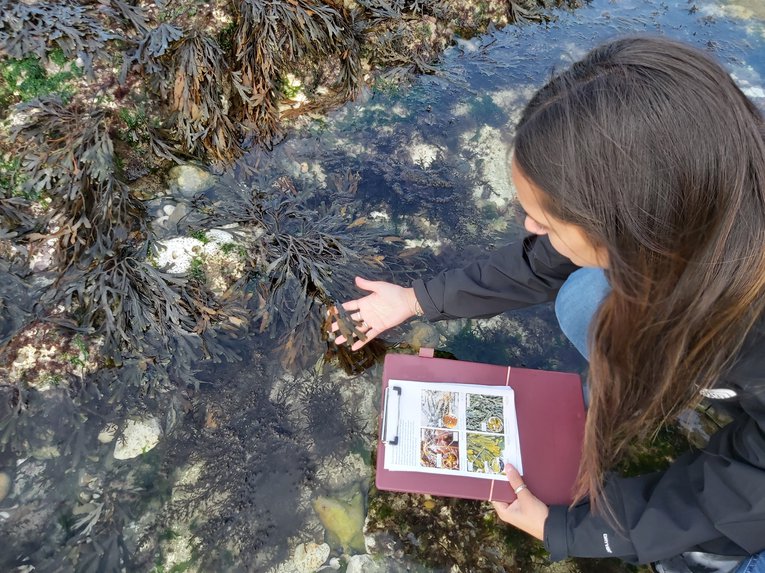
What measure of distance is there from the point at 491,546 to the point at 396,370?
2.25 feet

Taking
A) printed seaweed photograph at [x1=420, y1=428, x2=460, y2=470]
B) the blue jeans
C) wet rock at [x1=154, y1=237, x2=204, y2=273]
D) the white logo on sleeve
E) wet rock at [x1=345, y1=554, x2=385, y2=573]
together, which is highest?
the white logo on sleeve

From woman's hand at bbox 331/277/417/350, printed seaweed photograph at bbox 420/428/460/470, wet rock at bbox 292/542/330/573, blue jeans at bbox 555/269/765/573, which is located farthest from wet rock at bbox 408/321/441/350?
wet rock at bbox 292/542/330/573

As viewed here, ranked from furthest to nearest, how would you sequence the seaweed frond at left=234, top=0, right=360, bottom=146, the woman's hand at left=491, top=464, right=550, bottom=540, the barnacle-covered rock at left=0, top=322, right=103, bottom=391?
the seaweed frond at left=234, top=0, right=360, bottom=146, the barnacle-covered rock at left=0, top=322, right=103, bottom=391, the woman's hand at left=491, top=464, right=550, bottom=540

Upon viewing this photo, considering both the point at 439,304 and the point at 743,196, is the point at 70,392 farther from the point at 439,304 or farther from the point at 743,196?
the point at 743,196

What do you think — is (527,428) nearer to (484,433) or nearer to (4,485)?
(484,433)

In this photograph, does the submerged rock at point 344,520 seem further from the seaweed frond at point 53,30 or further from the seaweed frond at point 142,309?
the seaweed frond at point 53,30

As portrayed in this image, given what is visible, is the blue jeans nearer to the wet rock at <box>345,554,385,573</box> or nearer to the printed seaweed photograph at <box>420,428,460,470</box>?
the printed seaweed photograph at <box>420,428,460,470</box>

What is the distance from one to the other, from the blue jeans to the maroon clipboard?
25cm

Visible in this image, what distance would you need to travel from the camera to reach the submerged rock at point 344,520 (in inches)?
67.4

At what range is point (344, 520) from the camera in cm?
175

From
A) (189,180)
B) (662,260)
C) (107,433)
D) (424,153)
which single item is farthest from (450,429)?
(189,180)

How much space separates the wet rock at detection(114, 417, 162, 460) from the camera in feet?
5.98

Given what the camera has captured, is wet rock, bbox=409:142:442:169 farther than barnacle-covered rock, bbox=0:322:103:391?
Yes

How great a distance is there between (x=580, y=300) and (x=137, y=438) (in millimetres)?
1652
